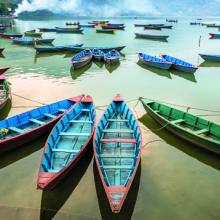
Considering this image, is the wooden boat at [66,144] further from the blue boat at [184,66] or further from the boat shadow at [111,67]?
the blue boat at [184,66]

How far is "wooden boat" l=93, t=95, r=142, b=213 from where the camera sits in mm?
7489

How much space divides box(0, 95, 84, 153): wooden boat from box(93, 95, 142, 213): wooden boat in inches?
110

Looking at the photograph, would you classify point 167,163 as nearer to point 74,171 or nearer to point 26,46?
point 74,171

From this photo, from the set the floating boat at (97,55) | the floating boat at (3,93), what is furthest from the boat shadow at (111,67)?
the floating boat at (3,93)

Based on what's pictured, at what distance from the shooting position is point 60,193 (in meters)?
9.04

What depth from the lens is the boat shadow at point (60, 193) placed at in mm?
8240

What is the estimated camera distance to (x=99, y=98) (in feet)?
60.4

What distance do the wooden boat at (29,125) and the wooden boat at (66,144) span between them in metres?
0.70

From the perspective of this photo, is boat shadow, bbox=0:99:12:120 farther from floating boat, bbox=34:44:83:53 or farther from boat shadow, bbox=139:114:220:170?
floating boat, bbox=34:44:83:53

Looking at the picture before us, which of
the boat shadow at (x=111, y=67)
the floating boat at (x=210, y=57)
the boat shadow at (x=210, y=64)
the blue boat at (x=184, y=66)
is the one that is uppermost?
the floating boat at (x=210, y=57)

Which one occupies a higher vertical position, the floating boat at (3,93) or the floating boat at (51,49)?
the floating boat at (51,49)

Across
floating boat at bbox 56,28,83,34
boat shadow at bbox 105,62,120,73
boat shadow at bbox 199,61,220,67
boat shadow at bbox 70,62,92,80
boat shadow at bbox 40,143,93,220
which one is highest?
floating boat at bbox 56,28,83,34

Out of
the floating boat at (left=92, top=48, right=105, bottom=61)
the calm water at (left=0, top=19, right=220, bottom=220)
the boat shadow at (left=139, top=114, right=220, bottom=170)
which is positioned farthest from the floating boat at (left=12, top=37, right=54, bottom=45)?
the boat shadow at (left=139, top=114, right=220, bottom=170)

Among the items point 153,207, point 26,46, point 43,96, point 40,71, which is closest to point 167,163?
point 153,207
